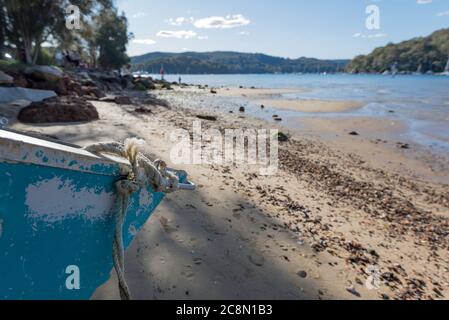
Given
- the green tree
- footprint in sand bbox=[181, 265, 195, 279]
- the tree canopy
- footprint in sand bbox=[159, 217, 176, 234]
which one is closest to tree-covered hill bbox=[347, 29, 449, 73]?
the green tree

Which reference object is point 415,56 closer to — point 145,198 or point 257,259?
point 257,259

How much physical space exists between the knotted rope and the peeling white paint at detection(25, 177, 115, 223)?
9cm

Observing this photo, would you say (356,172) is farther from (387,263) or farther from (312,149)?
(387,263)

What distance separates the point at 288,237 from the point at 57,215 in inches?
116

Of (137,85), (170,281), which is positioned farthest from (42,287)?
(137,85)

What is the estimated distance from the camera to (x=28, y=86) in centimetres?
1375

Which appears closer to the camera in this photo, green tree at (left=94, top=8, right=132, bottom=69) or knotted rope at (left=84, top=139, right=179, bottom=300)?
knotted rope at (left=84, top=139, right=179, bottom=300)

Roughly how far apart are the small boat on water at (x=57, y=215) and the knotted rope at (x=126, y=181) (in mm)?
29

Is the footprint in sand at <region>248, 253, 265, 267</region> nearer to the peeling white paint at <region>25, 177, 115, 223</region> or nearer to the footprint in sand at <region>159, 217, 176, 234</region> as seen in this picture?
the footprint in sand at <region>159, 217, 176, 234</region>

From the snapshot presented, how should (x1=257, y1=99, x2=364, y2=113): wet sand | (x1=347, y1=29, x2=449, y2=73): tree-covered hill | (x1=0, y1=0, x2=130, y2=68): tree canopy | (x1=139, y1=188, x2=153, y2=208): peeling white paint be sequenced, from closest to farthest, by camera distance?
1. (x1=139, y1=188, x2=153, y2=208): peeling white paint
2. (x1=0, y1=0, x2=130, y2=68): tree canopy
3. (x1=257, y1=99, x2=364, y2=113): wet sand
4. (x1=347, y1=29, x2=449, y2=73): tree-covered hill

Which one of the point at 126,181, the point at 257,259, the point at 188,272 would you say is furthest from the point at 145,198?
the point at 257,259

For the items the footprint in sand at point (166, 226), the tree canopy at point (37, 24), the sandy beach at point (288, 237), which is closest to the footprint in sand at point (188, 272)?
the sandy beach at point (288, 237)

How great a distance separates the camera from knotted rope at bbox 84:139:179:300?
1859mm
